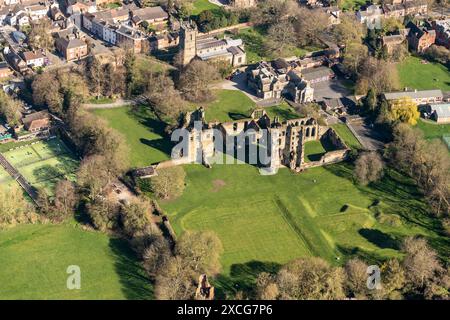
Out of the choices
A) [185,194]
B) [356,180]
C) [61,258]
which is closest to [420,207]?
[356,180]

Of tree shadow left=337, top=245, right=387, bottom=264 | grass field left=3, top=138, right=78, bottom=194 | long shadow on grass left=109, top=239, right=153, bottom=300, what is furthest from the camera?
grass field left=3, top=138, right=78, bottom=194

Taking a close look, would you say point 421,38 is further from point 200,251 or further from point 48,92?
point 200,251

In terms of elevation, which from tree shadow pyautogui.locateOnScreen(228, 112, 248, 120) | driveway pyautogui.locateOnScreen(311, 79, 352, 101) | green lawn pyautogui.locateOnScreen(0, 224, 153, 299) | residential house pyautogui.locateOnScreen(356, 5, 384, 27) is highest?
residential house pyautogui.locateOnScreen(356, 5, 384, 27)

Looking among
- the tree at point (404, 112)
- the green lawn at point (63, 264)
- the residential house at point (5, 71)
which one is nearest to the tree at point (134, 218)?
the green lawn at point (63, 264)

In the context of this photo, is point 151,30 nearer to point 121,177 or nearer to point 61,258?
point 121,177

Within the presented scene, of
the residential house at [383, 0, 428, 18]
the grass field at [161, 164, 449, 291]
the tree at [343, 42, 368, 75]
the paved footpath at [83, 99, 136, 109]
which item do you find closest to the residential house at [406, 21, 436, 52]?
the residential house at [383, 0, 428, 18]

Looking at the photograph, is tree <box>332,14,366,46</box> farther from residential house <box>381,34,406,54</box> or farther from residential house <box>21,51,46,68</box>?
residential house <box>21,51,46,68</box>
